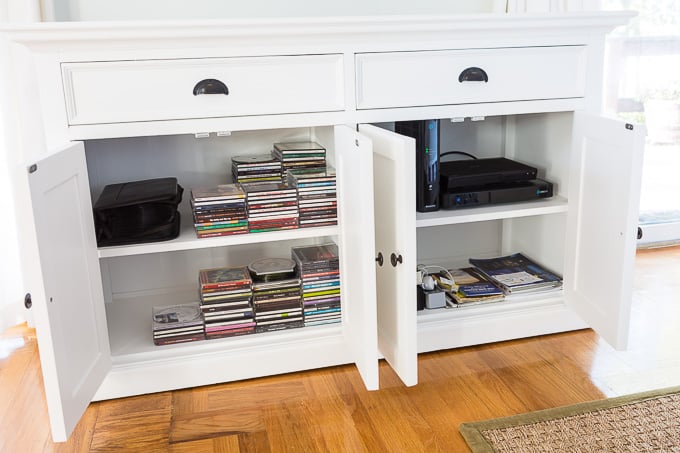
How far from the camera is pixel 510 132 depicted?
2.17 meters

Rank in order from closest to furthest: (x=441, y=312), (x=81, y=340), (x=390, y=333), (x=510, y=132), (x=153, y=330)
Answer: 1. (x=81, y=340)
2. (x=390, y=333)
3. (x=153, y=330)
4. (x=441, y=312)
5. (x=510, y=132)

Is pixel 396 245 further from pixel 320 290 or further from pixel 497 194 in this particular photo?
pixel 497 194

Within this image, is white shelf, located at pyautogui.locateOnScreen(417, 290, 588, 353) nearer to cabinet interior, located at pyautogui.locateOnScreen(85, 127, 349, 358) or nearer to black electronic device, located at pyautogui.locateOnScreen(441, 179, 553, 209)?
black electronic device, located at pyautogui.locateOnScreen(441, 179, 553, 209)

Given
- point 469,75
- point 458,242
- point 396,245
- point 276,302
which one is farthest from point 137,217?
point 458,242

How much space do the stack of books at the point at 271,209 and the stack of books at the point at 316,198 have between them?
19mm

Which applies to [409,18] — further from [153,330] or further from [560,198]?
[153,330]

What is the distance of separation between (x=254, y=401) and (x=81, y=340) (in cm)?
44

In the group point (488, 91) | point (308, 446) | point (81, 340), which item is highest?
point (488, 91)

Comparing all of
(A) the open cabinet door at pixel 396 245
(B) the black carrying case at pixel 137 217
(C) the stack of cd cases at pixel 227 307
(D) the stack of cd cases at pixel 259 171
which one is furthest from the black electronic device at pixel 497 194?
(B) the black carrying case at pixel 137 217

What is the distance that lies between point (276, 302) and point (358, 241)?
38 centimetres

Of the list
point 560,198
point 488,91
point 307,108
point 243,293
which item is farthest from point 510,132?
point 243,293

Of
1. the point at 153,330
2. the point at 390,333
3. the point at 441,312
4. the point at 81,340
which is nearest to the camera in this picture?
the point at 81,340

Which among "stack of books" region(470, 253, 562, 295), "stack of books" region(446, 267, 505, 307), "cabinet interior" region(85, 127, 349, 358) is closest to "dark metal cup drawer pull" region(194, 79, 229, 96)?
"cabinet interior" region(85, 127, 349, 358)

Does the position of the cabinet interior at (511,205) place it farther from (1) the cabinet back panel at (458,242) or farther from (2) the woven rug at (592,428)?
(2) the woven rug at (592,428)
